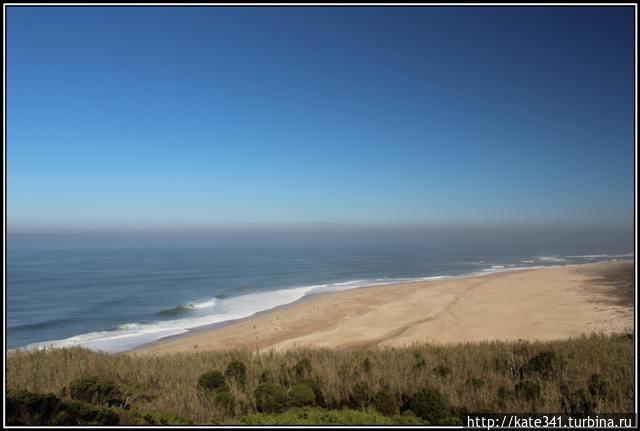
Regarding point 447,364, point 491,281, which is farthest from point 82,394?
point 491,281

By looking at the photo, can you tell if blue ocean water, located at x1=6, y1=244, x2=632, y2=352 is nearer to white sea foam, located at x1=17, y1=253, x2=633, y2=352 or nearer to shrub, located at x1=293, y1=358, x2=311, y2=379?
white sea foam, located at x1=17, y1=253, x2=633, y2=352

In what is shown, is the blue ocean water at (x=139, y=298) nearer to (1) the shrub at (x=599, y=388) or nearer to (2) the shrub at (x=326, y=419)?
(2) the shrub at (x=326, y=419)

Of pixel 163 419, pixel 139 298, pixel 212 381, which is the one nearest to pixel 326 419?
pixel 163 419

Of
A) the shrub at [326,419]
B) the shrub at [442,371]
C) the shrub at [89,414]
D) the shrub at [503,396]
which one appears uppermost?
the shrub at [89,414]

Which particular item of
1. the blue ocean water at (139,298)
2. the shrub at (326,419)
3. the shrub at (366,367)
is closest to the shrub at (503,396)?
the shrub at (326,419)

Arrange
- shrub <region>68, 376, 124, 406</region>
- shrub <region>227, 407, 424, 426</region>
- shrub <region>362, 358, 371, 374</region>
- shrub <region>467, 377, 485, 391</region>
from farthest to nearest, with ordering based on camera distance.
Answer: shrub <region>362, 358, 371, 374</region>
shrub <region>68, 376, 124, 406</region>
shrub <region>467, 377, 485, 391</region>
shrub <region>227, 407, 424, 426</region>

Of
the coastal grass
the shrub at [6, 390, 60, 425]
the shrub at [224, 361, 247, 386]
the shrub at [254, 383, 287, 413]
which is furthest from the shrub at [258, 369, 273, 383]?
the shrub at [6, 390, 60, 425]
